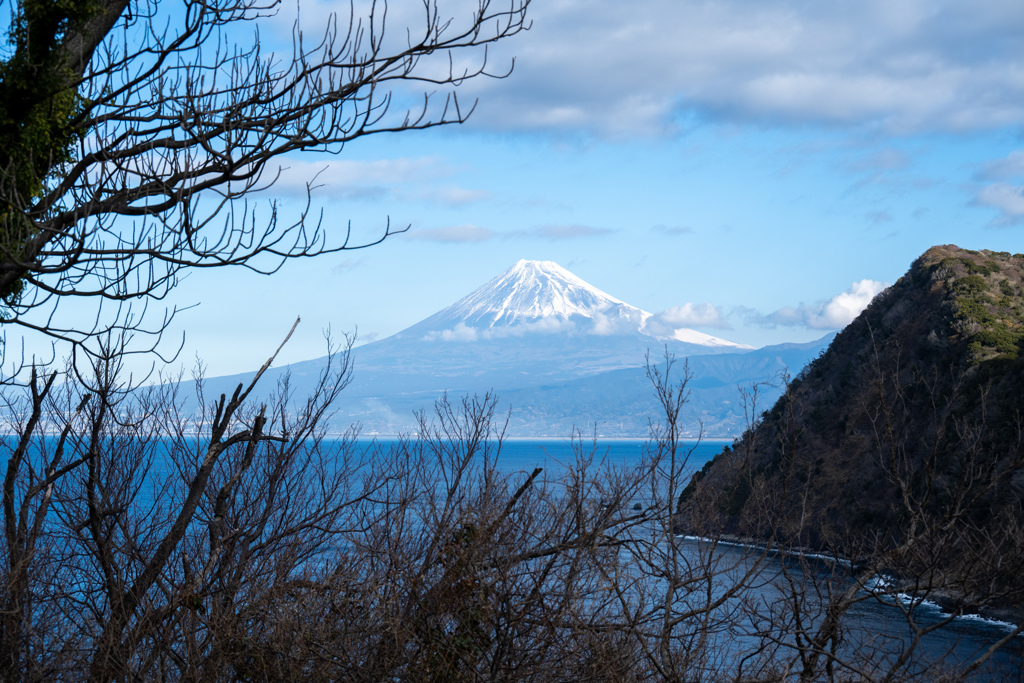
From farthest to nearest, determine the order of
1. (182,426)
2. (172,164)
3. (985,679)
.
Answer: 1. (985,679)
2. (182,426)
3. (172,164)

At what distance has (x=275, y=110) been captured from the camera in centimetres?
638

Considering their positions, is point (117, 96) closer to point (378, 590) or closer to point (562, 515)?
point (378, 590)

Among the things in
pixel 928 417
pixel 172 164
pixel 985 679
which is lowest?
pixel 985 679

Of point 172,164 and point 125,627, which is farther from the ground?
point 172,164

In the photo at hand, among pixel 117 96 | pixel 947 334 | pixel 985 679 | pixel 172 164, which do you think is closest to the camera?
pixel 172 164

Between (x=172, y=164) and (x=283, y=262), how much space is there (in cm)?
100

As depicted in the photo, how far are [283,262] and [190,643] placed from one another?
13.1 ft

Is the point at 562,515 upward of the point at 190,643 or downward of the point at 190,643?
upward

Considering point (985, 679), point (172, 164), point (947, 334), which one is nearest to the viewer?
point (172, 164)

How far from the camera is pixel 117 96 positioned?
22.5ft

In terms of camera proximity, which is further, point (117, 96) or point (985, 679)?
point (985, 679)

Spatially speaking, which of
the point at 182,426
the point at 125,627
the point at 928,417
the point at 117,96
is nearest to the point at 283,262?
the point at 117,96

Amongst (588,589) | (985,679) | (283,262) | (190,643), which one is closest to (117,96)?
(283,262)

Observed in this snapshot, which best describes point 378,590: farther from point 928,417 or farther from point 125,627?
point 928,417
